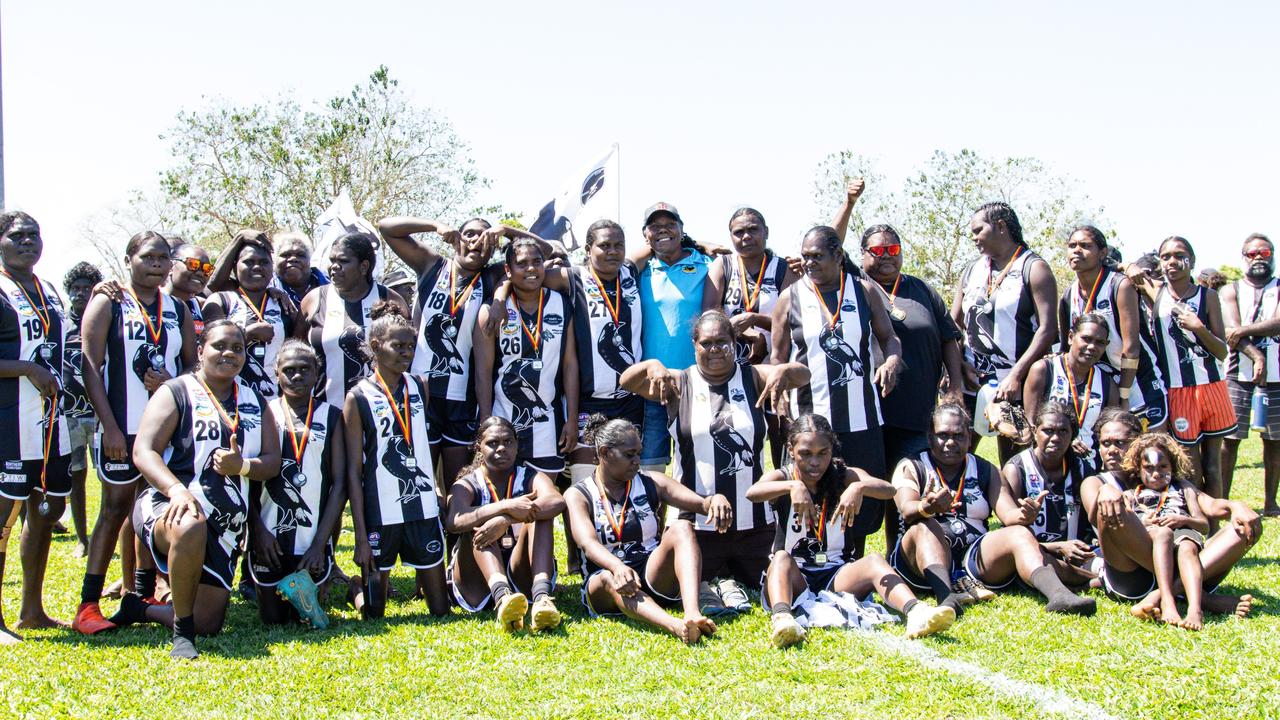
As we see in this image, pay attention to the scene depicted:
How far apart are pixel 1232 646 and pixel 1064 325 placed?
2971 mm

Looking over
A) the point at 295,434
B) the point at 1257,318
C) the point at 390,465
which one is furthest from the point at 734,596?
the point at 1257,318

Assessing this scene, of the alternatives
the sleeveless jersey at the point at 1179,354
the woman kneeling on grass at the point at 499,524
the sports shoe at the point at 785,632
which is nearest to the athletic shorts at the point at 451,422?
the woman kneeling on grass at the point at 499,524

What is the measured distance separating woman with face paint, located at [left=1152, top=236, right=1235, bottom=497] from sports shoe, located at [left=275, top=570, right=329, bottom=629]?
6.30m

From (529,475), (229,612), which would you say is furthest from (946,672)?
(229,612)

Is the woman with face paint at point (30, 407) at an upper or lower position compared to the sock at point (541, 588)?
upper

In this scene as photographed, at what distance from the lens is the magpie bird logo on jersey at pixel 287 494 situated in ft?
20.6

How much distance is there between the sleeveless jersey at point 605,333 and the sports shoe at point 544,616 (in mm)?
1892

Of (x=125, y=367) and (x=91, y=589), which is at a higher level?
(x=125, y=367)

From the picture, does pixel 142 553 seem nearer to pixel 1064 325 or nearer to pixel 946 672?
pixel 946 672

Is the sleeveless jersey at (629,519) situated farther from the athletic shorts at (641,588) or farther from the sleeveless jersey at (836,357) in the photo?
the sleeveless jersey at (836,357)

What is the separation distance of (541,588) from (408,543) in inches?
37.1

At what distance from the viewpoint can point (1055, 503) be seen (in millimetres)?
6832

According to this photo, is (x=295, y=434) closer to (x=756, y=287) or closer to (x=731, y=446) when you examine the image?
(x=731, y=446)

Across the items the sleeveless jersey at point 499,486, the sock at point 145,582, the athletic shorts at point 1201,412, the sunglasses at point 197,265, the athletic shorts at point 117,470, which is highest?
the sunglasses at point 197,265
